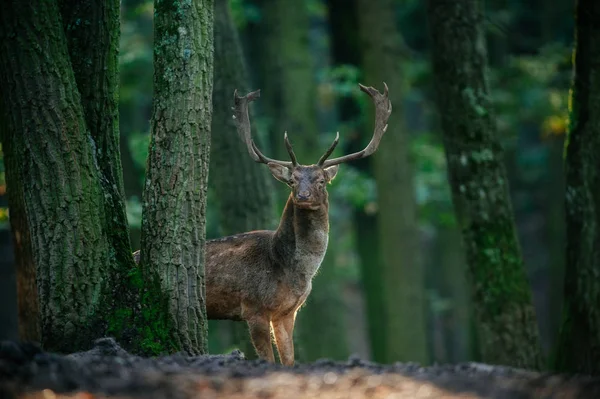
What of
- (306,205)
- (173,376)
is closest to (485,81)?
(306,205)

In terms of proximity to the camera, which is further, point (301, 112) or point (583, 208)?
point (301, 112)

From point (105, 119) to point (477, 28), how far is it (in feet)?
16.5

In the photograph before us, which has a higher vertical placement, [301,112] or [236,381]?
[301,112]

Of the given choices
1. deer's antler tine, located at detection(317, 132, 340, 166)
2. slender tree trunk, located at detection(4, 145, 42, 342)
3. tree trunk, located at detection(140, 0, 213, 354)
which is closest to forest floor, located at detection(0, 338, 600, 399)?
tree trunk, located at detection(140, 0, 213, 354)

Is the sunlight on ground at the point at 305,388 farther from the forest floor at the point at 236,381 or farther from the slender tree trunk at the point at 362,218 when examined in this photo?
the slender tree trunk at the point at 362,218

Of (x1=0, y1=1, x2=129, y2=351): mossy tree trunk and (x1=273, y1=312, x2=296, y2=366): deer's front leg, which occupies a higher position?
(x1=0, y1=1, x2=129, y2=351): mossy tree trunk

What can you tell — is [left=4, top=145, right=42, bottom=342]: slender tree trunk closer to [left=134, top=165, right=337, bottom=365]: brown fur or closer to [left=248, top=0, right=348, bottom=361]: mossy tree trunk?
[left=134, top=165, right=337, bottom=365]: brown fur

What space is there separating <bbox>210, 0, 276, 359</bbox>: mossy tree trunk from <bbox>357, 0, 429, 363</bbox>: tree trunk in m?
5.20

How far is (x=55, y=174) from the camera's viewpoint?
809cm

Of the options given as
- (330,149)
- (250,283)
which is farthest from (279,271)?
(330,149)

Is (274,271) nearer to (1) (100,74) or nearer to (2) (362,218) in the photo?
(1) (100,74)

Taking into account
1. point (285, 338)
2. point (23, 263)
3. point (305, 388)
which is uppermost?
point (23, 263)

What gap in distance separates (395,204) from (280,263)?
7306 millimetres

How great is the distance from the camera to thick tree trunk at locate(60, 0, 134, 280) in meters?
8.93
